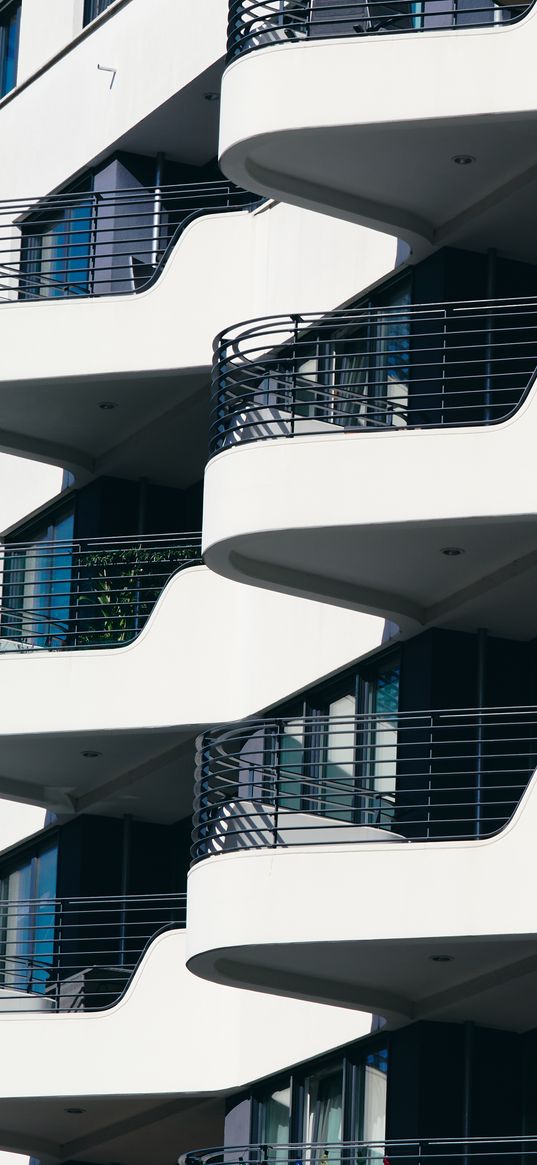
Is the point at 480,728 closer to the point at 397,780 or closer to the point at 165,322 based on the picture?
the point at 397,780

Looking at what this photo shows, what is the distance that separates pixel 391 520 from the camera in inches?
907

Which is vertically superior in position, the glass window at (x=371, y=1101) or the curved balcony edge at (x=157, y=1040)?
the curved balcony edge at (x=157, y=1040)

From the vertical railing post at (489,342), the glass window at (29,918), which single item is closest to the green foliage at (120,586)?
the glass window at (29,918)

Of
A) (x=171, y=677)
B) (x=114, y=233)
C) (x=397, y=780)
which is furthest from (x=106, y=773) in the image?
(x=397, y=780)

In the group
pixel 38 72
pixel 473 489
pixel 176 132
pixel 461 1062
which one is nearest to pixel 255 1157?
pixel 461 1062

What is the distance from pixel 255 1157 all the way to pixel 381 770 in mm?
4030

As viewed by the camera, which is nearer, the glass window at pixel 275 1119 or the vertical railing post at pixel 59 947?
the glass window at pixel 275 1119

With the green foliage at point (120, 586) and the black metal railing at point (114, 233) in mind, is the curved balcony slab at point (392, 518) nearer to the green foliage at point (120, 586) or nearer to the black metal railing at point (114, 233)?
the green foliage at point (120, 586)

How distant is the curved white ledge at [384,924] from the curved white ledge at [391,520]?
2.68 meters

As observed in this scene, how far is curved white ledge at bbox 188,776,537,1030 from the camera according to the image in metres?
21.5

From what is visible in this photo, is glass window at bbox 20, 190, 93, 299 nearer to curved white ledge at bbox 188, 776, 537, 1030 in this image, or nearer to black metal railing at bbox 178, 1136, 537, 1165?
curved white ledge at bbox 188, 776, 537, 1030

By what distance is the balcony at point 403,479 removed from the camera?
74.8 feet

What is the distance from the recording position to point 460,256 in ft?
83.7

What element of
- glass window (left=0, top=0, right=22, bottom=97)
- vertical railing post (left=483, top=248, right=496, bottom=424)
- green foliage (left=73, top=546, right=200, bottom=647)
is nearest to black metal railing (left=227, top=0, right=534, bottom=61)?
vertical railing post (left=483, top=248, right=496, bottom=424)
